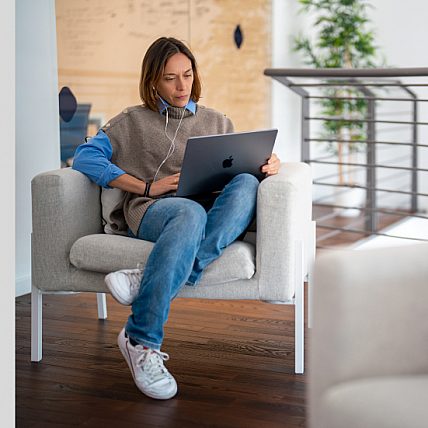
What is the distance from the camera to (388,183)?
22.0 ft

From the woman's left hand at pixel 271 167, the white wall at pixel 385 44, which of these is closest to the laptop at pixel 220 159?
the woman's left hand at pixel 271 167

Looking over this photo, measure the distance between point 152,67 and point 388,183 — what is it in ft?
13.3

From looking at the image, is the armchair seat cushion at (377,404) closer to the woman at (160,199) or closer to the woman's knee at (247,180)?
the woman at (160,199)

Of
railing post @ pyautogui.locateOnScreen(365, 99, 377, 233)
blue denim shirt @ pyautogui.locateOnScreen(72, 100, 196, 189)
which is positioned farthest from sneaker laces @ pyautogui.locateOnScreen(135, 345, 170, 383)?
railing post @ pyautogui.locateOnScreen(365, 99, 377, 233)

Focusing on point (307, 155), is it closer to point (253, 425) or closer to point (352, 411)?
point (253, 425)

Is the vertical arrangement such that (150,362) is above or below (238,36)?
below

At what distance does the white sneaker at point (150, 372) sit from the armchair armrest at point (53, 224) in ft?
1.52

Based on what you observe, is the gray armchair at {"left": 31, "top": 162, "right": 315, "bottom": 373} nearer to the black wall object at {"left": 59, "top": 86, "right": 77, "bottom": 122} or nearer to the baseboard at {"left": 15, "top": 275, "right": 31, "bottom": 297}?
the baseboard at {"left": 15, "top": 275, "right": 31, "bottom": 297}

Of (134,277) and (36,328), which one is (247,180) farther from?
(36,328)

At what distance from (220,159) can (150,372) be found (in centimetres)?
73

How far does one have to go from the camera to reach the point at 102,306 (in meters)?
3.38

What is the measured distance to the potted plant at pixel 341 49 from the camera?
6.20 meters

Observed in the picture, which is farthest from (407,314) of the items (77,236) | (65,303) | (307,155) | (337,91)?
(337,91)

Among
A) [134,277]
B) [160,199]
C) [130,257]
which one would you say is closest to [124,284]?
[134,277]
